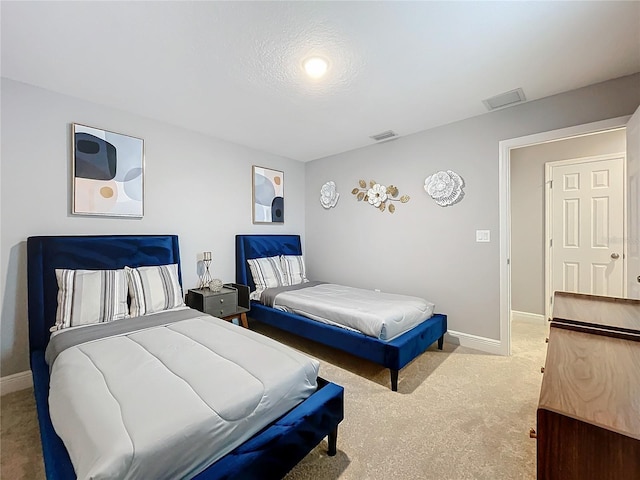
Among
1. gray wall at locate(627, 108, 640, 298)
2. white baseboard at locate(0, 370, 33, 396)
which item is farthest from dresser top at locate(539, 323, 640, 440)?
white baseboard at locate(0, 370, 33, 396)

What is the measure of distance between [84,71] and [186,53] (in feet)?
2.94

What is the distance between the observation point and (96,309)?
7.18 feet

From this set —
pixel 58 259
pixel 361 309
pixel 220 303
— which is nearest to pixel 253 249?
pixel 220 303

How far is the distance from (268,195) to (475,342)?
3.25m

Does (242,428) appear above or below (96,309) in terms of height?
below

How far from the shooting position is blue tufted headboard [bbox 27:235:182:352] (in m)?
2.18

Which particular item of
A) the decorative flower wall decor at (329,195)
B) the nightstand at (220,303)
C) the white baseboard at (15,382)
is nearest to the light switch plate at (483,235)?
the decorative flower wall decor at (329,195)

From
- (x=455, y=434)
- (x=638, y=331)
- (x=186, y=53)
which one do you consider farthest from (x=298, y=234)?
(x=638, y=331)

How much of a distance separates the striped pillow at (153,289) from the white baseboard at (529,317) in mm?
4412

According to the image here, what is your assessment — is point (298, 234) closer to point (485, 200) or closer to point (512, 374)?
point (485, 200)

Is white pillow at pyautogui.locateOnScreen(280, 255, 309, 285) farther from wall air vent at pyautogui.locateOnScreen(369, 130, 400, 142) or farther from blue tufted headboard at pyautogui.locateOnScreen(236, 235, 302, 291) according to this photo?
wall air vent at pyautogui.locateOnScreen(369, 130, 400, 142)

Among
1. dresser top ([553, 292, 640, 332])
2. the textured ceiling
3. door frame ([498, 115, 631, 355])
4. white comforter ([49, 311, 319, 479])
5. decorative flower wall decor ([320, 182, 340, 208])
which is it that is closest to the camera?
white comforter ([49, 311, 319, 479])

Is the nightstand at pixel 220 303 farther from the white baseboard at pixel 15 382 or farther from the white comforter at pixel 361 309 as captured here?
the white baseboard at pixel 15 382

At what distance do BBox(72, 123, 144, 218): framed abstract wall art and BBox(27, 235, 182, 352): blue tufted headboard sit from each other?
0.99ft
